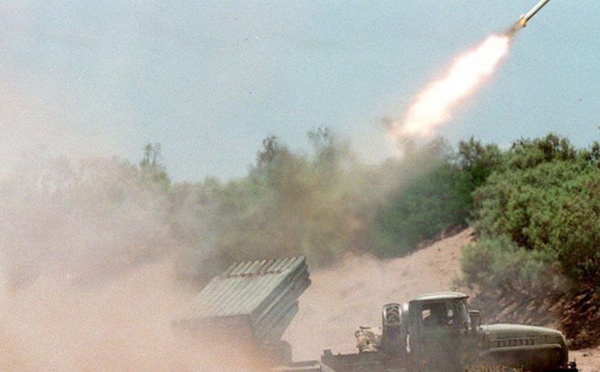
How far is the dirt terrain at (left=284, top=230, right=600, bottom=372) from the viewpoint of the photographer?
38.9m

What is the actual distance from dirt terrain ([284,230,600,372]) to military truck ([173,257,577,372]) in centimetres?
1491

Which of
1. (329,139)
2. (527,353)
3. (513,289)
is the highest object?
(329,139)

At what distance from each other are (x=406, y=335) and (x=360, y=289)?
2604cm

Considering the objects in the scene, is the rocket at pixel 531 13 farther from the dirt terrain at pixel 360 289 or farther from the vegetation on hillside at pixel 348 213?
the dirt terrain at pixel 360 289

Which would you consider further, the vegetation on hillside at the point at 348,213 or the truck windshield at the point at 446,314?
the vegetation on hillside at the point at 348,213

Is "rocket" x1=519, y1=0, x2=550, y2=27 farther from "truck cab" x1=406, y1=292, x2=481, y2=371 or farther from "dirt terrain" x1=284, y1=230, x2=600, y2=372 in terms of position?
"dirt terrain" x1=284, y1=230, x2=600, y2=372

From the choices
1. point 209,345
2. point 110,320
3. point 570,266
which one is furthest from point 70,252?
point 209,345

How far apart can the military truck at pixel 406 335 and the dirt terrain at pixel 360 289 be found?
1491 cm

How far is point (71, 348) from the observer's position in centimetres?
2184

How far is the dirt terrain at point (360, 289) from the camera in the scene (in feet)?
128

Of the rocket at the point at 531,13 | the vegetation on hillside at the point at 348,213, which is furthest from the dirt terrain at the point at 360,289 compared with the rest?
the rocket at the point at 531,13

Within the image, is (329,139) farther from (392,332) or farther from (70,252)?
(392,332)

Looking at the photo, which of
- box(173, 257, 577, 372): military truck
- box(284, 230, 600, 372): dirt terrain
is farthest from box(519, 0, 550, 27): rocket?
box(284, 230, 600, 372): dirt terrain

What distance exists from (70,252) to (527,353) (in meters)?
26.8
